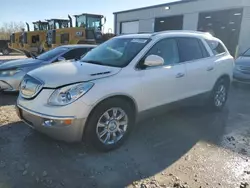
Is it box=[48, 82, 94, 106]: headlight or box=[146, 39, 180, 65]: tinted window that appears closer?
box=[48, 82, 94, 106]: headlight

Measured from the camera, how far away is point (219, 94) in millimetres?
5625

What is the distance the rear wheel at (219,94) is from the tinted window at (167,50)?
155 centimetres

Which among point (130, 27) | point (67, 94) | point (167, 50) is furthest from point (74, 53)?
point (130, 27)

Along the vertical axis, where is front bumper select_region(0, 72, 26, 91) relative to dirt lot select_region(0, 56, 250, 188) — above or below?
above

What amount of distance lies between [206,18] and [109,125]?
17817 millimetres

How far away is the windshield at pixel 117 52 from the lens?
12.7ft

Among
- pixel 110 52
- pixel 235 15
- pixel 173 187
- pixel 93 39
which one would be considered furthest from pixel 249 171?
pixel 235 15

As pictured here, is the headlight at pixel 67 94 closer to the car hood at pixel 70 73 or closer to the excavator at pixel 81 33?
the car hood at pixel 70 73

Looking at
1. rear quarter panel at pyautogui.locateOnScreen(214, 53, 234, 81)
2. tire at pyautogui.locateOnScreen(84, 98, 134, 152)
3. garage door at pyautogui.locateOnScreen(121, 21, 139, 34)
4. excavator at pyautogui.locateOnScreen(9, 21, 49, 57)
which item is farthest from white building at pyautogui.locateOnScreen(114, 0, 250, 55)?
tire at pyautogui.locateOnScreen(84, 98, 134, 152)

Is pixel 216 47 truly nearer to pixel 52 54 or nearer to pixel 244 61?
pixel 244 61

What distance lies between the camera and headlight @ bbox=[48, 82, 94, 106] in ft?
10.2

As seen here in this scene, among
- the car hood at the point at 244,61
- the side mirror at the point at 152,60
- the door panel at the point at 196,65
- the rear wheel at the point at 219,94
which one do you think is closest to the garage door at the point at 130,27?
the car hood at the point at 244,61

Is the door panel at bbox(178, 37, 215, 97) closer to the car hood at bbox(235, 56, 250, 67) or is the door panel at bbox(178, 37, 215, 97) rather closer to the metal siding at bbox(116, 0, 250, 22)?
the car hood at bbox(235, 56, 250, 67)

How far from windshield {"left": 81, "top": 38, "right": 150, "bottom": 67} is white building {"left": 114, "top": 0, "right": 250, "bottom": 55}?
13.4 m
